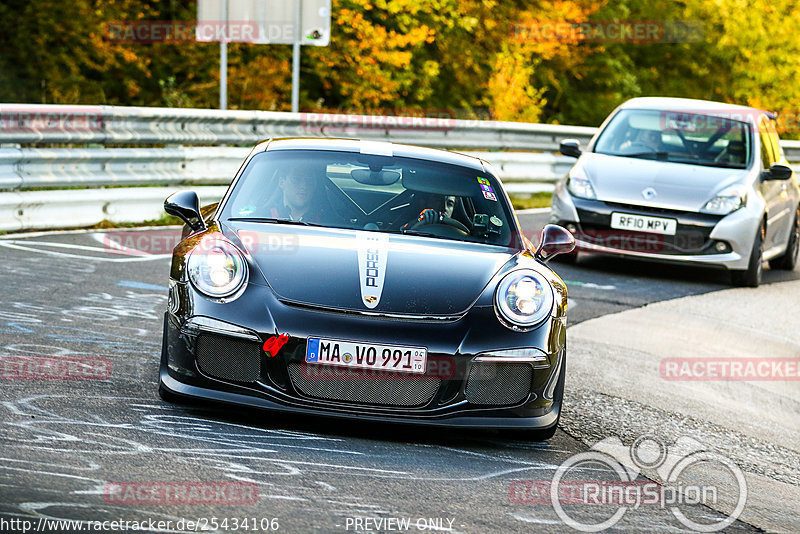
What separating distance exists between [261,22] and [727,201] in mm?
8070

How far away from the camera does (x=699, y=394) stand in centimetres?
695

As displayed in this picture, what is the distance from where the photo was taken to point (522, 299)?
16.4ft

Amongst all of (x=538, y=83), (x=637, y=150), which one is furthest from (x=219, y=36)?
(x=538, y=83)

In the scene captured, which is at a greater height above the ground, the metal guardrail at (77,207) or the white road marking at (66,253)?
the metal guardrail at (77,207)

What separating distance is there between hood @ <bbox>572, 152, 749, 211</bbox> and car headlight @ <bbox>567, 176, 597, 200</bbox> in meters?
0.04

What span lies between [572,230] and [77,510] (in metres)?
7.72

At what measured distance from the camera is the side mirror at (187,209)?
557cm

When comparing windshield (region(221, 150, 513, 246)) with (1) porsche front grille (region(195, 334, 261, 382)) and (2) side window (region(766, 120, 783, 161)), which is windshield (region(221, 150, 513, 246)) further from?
(2) side window (region(766, 120, 783, 161))
